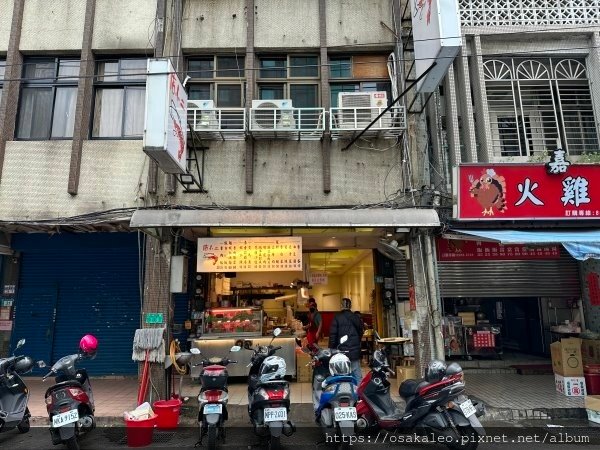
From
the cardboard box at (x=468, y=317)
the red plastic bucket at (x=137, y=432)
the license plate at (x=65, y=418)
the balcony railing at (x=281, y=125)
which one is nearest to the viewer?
the license plate at (x=65, y=418)

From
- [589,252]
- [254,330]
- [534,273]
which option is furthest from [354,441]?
[534,273]

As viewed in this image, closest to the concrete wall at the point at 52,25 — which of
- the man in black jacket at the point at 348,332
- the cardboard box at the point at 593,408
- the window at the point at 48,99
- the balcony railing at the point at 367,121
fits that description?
the window at the point at 48,99

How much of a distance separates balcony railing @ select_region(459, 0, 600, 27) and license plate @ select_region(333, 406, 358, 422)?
28.1 feet

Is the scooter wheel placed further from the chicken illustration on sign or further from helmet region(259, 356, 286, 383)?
the chicken illustration on sign

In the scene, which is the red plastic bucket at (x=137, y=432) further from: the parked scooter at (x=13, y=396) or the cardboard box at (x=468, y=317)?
the cardboard box at (x=468, y=317)

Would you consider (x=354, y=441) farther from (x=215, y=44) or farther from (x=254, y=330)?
(x=215, y=44)

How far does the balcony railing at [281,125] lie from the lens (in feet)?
28.7

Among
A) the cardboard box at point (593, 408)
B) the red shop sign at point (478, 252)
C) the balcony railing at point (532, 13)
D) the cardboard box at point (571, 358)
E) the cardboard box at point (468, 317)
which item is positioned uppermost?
the balcony railing at point (532, 13)

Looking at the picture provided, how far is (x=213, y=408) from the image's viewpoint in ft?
19.2

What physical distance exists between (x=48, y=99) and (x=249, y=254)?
6089 millimetres

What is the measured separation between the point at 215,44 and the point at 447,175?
613cm

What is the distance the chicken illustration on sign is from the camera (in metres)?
8.38

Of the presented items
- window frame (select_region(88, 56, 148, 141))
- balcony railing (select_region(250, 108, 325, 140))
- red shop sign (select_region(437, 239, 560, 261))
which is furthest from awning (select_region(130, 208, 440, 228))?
window frame (select_region(88, 56, 148, 141))

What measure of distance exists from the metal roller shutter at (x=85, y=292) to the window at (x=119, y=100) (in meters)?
2.87
